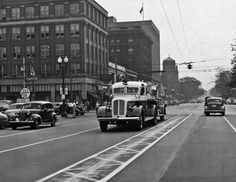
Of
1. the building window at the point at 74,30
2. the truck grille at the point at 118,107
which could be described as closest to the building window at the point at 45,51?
the building window at the point at 74,30

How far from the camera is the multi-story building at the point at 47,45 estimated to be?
7812cm

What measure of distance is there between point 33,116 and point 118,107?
595 centimetres

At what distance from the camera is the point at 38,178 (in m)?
9.16

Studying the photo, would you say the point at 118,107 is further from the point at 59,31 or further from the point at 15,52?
the point at 15,52

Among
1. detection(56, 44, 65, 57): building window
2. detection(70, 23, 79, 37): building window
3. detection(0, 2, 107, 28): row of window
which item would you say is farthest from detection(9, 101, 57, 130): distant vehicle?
detection(0, 2, 107, 28): row of window

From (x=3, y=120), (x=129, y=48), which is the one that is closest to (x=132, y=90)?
(x=3, y=120)

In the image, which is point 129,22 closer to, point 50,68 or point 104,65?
point 104,65

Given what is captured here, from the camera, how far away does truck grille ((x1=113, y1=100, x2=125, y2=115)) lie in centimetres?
2241

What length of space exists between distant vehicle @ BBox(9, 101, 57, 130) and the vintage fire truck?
491cm

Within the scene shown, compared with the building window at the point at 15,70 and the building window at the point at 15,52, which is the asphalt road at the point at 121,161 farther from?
the building window at the point at 15,52

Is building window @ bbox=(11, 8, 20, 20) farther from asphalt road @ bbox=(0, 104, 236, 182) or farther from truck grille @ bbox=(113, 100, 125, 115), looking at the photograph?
asphalt road @ bbox=(0, 104, 236, 182)

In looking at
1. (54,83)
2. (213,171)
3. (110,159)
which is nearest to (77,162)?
(110,159)

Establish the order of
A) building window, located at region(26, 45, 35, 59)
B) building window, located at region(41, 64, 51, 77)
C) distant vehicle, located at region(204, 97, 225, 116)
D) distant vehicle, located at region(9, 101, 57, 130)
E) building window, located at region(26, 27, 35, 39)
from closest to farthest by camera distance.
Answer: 1. distant vehicle, located at region(9, 101, 57, 130)
2. distant vehicle, located at region(204, 97, 225, 116)
3. building window, located at region(41, 64, 51, 77)
4. building window, located at region(26, 27, 35, 39)
5. building window, located at region(26, 45, 35, 59)

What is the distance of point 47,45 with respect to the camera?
265ft
